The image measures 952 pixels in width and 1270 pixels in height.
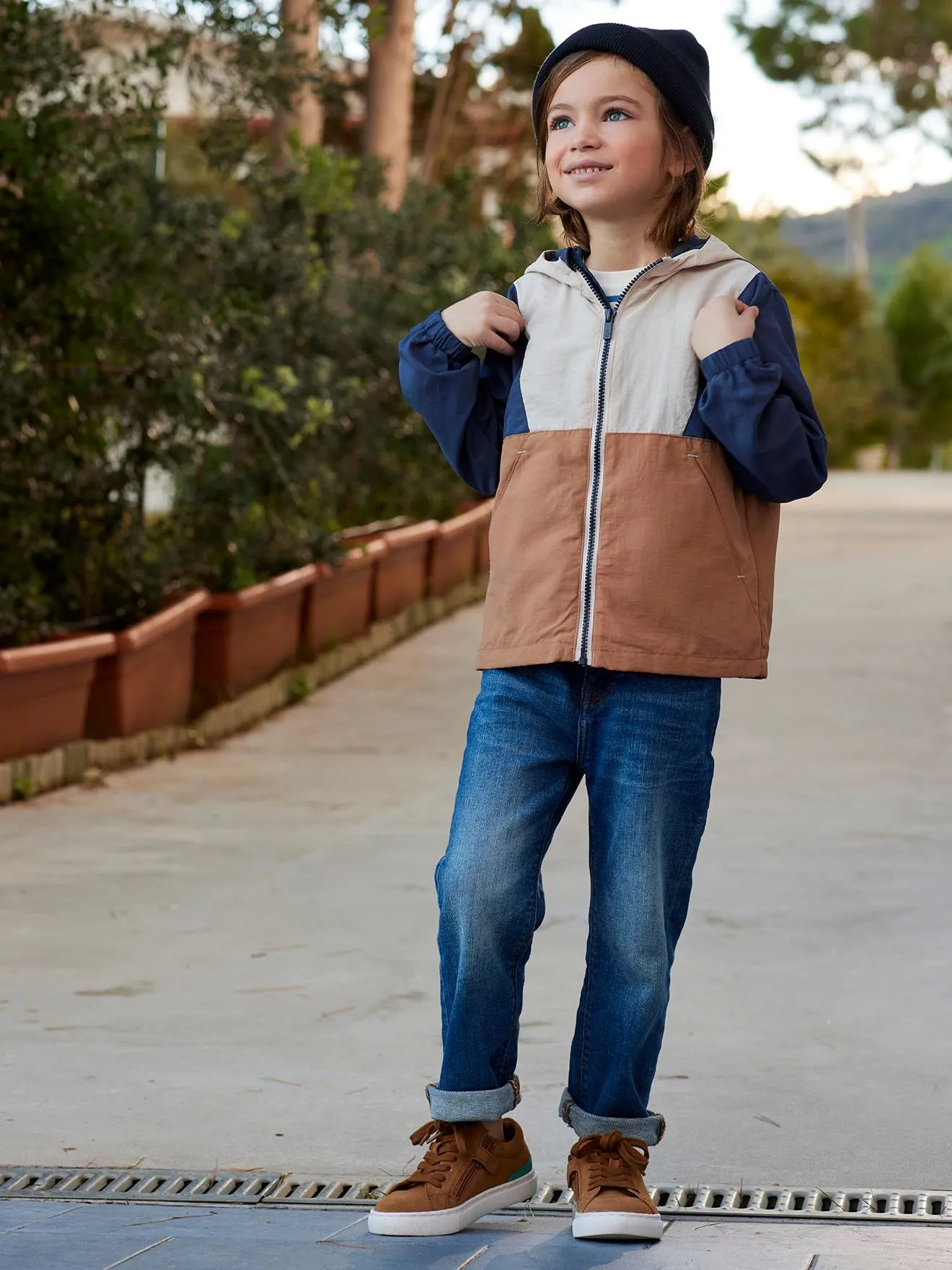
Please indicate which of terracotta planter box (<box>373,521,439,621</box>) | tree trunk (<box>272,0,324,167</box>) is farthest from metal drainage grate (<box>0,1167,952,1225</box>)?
terracotta planter box (<box>373,521,439,621</box>)

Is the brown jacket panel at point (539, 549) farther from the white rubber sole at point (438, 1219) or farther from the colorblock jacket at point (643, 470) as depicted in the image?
the white rubber sole at point (438, 1219)

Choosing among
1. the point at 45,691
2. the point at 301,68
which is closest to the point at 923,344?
the point at 301,68

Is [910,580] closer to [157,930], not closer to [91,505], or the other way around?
[91,505]

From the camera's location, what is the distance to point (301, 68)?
7.05 metres

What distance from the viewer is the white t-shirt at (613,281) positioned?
2553 millimetres

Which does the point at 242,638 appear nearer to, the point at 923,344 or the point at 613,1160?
the point at 613,1160

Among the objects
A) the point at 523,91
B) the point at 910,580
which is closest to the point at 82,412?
the point at 910,580

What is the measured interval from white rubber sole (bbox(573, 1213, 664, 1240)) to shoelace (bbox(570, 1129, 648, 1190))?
0.04 m

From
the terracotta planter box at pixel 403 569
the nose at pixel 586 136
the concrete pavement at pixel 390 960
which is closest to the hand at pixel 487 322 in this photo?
the nose at pixel 586 136

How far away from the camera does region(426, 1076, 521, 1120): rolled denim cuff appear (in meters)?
2.53

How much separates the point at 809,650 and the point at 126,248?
4.07 meters

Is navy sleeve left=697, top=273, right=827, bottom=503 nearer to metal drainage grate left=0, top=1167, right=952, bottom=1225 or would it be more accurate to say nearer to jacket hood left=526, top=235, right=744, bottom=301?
jacket hood left=526, top=235, right=744, bottom=301

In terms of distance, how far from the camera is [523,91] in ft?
55.8

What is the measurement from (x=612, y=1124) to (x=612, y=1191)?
86 millimetres
